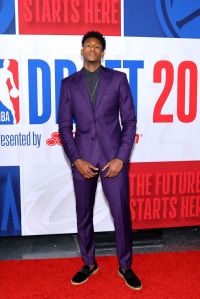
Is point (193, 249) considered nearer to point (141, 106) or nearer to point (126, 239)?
point (126, 239)

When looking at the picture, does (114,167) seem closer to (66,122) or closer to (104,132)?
(104,132)

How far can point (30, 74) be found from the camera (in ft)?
9.50

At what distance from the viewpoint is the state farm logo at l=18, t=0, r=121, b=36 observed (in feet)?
9.30

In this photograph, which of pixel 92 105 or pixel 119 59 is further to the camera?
pixel 119 59

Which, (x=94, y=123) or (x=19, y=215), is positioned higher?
(x=94, y=123)

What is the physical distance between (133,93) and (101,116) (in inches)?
31.1

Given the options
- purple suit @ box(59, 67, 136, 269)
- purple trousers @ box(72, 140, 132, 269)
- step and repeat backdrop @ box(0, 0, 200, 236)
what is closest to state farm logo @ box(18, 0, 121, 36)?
step and repeat backdrop @ box(0, 0, 200, 236)

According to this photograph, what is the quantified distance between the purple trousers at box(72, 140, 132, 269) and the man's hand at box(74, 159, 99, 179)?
45mm

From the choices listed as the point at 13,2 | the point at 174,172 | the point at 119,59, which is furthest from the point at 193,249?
the point at 13,2

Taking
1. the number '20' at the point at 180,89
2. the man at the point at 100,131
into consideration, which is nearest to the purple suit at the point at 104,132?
the man at the point at 100,131

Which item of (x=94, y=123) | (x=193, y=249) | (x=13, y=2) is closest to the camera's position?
(x=94, y=123)

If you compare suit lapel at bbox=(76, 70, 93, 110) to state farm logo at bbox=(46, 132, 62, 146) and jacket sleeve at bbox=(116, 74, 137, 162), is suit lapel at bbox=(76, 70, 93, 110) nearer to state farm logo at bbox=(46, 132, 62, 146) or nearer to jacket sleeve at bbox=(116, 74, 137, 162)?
jacket sleeve at bbox=(116, 74, 137, 162)

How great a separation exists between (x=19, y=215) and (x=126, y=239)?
1.06 metres

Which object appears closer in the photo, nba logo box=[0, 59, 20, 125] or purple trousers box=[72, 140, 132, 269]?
purple trousers box=[72, 140, 132, 269]
